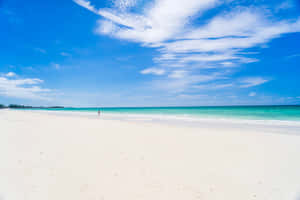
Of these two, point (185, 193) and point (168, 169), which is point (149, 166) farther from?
point (185, 193)

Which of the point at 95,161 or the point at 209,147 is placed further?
the point at 209,147

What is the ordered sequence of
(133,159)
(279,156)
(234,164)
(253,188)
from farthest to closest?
1. (279,156)
2. (133,159)
3. (234,164)
4. (253,188)

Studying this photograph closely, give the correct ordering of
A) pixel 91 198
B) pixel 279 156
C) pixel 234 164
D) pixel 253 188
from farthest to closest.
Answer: pixel 279 156, pixel 234 164, pixel 253 188, pixel 91 198

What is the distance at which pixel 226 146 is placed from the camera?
5.93 metres

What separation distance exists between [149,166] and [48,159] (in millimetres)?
3186

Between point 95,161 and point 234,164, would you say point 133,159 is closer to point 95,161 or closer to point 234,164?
point 95,161

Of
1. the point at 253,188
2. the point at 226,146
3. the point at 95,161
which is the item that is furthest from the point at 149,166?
the point at 226,146

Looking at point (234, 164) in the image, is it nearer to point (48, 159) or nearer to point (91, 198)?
point (91, 198)

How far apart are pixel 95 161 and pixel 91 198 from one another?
1712 millimetres

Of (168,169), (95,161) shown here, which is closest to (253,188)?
(168,169)

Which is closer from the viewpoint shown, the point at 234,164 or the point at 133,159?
the point at 234,164

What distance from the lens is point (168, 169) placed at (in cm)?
387

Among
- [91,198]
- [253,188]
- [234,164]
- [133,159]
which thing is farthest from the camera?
[133,159]

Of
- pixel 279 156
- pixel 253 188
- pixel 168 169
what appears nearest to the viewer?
pixel 253 188
